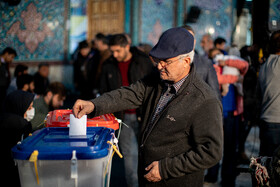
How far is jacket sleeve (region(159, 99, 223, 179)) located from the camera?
208cm

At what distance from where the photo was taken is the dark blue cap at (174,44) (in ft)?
6.95

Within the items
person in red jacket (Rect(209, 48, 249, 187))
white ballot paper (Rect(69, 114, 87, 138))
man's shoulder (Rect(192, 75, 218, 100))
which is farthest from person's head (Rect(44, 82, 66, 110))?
man's shoulder (Rect(192, 75, 218, 100))

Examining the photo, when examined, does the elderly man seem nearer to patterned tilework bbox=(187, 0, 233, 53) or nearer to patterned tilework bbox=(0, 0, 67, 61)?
patterned tilework bbox=(0, 0, 67, 61)

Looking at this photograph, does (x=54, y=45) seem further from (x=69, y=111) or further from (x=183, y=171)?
(x=183, y=171)

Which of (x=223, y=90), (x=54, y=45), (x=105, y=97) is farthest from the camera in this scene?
(x=54, y=45)

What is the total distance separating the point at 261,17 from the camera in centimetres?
591

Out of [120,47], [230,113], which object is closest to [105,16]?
[120,47]

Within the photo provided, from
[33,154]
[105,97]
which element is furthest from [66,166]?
[105,97]

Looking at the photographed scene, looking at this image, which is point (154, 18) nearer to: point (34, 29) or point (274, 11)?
point (34, 29)

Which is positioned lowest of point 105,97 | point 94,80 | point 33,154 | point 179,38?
point 94,80

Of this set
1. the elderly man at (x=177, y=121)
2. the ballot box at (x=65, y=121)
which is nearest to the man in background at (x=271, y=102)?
the elderly man at (x=177, y=121)

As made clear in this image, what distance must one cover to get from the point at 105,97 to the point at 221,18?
1071 cm

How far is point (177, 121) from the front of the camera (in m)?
2.14

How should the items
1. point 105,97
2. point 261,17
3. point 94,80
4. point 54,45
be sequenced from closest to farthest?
point 105,97 < point 261,17 < point 94,80 < point 54,45
